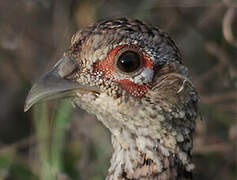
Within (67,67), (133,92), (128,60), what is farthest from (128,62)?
(67,67)

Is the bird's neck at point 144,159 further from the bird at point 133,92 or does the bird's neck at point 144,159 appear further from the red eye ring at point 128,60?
the red eye ring at point 128,60

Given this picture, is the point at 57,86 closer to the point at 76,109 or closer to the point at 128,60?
the point at 128,60

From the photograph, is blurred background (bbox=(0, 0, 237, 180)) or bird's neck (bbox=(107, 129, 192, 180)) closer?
bird's neck (bbox=(107, 129, 192, 180))

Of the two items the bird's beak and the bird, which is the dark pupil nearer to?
the bird

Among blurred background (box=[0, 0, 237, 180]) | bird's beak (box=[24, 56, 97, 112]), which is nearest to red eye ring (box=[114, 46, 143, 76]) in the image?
bird's beak (box=[24, 56, 97, 112])

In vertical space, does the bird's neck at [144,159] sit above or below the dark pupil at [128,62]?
below

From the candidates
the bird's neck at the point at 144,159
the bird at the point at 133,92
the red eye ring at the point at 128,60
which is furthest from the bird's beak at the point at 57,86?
the bird's neck at the point at 144,159
